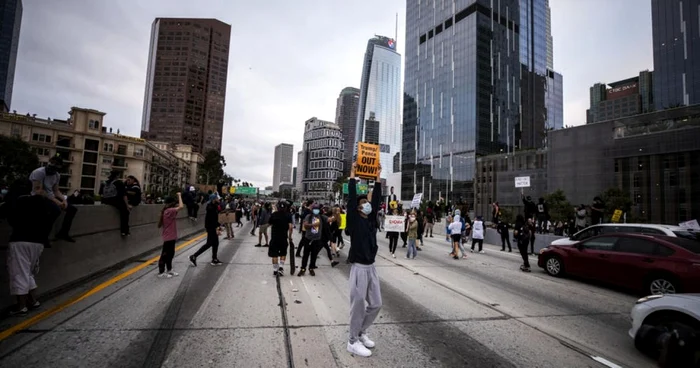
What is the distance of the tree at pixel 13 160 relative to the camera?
143ft

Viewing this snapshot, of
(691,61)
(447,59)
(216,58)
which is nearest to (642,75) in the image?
(691,61)

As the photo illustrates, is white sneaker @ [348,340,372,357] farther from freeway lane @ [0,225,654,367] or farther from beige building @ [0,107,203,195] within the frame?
beige building @ [0,107,203,195]

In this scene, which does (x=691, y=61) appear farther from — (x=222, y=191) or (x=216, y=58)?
(x=216, y=58)

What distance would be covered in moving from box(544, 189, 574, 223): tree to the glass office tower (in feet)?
141

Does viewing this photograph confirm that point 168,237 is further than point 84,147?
No

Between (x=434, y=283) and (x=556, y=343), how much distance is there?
3.62 meters

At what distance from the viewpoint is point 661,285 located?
A: 7.05 metres

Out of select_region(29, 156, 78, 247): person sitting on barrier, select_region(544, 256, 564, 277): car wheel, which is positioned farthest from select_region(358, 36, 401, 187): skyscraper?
select_region(29, 156, 78, 247): person sitting on barrier

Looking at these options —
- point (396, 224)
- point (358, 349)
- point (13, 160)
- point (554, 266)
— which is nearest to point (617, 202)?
point (396, 224)

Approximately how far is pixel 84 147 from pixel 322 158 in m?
109

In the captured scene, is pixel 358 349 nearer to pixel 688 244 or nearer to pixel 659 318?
pixel 659 318

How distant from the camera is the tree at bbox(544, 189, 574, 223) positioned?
54.4m

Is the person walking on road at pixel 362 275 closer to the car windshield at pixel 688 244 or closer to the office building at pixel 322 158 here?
the car windshield at pixel 688 244

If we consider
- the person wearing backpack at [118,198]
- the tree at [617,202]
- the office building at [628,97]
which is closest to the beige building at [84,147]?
the person wearing backpack at [118,198]
